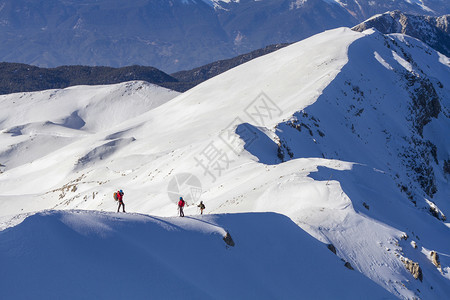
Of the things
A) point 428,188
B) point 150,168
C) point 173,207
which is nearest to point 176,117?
point 150,168

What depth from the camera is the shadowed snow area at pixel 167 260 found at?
38.9ft

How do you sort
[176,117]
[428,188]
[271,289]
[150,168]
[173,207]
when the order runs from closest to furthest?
[271,289], [173,207], [150,168], [428,188], [176,117]

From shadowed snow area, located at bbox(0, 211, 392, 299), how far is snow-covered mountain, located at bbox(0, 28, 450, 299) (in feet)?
0.89

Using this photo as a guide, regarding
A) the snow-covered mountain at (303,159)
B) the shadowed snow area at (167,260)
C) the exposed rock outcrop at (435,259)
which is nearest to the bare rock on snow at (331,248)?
the snow-covered mountain at (303,159)

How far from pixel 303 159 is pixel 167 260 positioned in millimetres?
18805

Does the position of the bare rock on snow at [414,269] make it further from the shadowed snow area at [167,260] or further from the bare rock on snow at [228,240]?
the bare rock on snow at [228,240]

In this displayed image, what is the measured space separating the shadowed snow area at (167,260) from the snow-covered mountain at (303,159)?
27 cm

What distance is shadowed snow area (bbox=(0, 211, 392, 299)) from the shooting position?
11.9 metres

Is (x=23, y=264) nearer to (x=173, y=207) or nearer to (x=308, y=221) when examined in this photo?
(x=308, y=221)

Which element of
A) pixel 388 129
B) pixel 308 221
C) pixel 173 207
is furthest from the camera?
pixel 388 129

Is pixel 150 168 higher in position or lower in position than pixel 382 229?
lower

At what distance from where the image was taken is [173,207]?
2942cm

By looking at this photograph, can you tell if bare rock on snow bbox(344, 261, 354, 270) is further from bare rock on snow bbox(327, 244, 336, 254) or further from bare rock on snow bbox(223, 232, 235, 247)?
bare rock on snow bbox(223, 232, 235, 247)

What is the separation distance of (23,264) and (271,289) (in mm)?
8264
